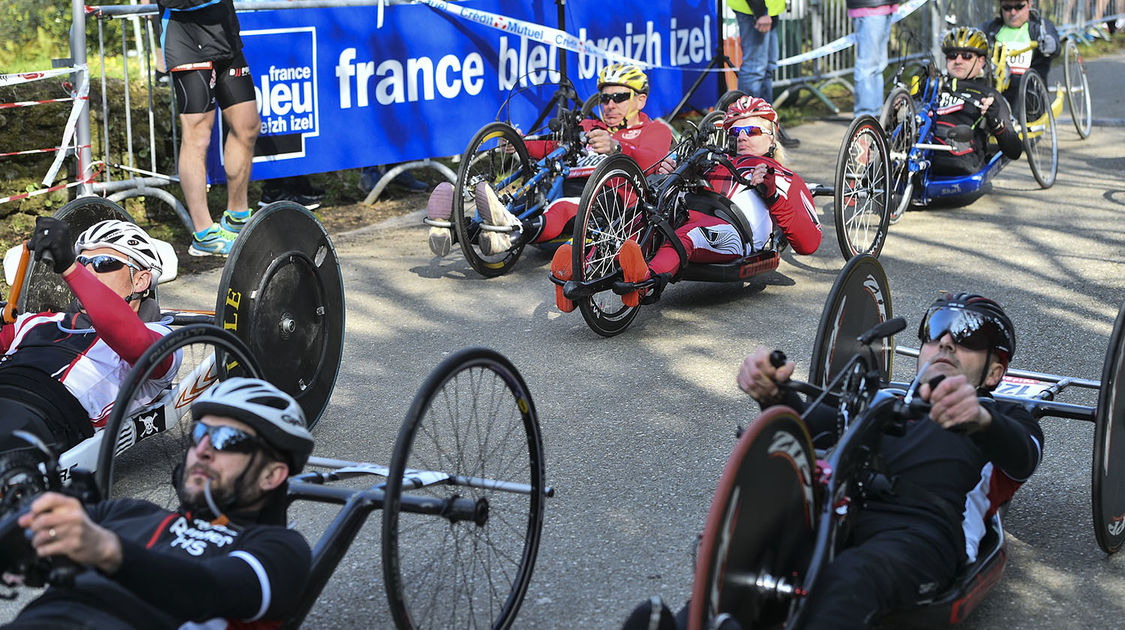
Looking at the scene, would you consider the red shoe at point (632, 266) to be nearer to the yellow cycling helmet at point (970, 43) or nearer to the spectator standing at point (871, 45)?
the yellow cycling helmet at point (970, 43)

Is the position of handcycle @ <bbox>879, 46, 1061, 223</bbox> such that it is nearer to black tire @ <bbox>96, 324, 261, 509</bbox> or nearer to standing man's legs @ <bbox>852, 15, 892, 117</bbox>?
standing man's legs @ <bbox>852, 15, 892, 117</bbox>

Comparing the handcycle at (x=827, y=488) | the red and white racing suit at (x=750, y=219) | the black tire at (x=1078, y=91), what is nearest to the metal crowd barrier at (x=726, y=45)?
the black tire at (x=1078, y=91)

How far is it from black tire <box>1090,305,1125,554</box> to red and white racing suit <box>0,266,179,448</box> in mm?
2884

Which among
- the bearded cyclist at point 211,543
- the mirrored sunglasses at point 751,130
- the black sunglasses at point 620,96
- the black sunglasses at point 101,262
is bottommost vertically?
the bearded cyclist at point 211,543

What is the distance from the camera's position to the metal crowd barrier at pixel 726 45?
8.26m

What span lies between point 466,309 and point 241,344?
330 cm

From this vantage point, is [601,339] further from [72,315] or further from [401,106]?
[401,106]

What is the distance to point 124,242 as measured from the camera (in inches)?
183

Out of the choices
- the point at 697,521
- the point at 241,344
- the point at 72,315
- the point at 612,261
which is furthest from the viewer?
the point at 612,261

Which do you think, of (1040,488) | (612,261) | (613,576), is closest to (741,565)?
(613,576)

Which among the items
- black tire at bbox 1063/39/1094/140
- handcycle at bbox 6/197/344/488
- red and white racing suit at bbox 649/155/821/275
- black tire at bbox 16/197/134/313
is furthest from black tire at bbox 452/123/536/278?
black tire at bbox 1063/39/1094/140

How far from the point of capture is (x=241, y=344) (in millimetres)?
3943

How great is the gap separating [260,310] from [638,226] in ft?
8.30

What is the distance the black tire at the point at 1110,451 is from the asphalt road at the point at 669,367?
0.55ft
